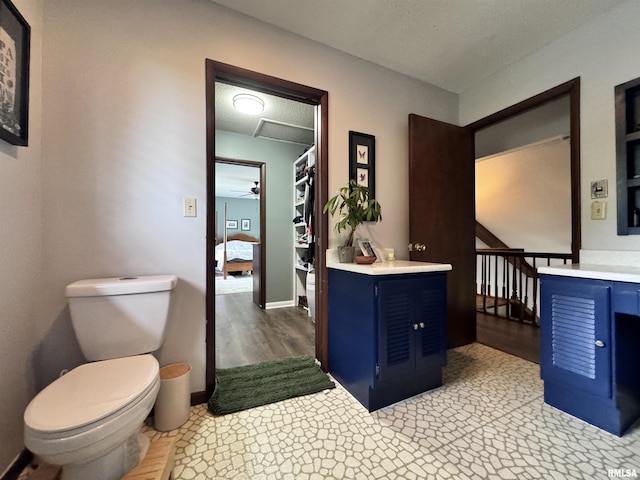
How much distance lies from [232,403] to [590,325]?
2.02 meters

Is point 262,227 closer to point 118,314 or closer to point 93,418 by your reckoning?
point 118,314

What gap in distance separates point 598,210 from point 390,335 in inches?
64.0

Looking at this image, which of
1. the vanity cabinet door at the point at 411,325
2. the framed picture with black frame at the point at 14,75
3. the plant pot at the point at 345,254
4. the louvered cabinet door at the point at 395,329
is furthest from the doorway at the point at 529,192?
the framed picture with black frame at the point at 14,75

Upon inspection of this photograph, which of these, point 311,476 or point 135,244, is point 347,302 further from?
point 135,244

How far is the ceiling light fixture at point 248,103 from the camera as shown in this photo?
94.6 inches

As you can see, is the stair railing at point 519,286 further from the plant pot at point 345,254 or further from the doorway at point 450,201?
the plant pot at point 345,254

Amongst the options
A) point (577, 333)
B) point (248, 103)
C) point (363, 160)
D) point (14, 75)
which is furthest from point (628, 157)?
point (14, 75)

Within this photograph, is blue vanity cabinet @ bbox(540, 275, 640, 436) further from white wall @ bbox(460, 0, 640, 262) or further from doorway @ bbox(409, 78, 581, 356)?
doorway @ bbox(409, 78, 581, 356)

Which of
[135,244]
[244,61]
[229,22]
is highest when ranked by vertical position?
[229,22]

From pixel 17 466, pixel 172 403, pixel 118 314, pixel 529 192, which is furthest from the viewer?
pixel 529 192

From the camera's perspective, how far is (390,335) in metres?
1.47

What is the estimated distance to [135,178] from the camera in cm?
142

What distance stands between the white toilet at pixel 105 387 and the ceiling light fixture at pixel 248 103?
Answer: 1.87 metres

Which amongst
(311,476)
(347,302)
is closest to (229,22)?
(347,302)
